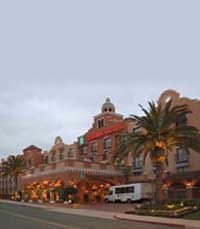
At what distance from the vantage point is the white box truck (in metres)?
55.3

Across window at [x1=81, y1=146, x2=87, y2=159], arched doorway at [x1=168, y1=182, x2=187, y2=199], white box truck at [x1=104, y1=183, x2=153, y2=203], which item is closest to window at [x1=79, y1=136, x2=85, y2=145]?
window at [x1=81, y1=146, x2=87, y2=159]

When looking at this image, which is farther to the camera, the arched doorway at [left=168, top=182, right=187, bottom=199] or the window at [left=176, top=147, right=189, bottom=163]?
the window at [left=176, top=147, right=189, bottom=163]

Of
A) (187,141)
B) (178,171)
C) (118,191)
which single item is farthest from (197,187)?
(187,141)

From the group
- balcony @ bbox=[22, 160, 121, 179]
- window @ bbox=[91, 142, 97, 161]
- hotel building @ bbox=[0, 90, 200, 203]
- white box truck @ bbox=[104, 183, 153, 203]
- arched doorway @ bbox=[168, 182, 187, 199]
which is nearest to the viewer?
white box truck @ bbox=[104, 183, 153, 203]

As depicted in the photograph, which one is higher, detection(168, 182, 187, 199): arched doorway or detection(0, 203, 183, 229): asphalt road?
detection(168, 182, 187, 199): arched doorway

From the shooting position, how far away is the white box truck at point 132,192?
55344 millimetres

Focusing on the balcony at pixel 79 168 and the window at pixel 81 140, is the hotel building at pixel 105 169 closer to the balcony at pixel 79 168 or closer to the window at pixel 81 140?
the balcony at pixel 79 168

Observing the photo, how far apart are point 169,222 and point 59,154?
69.9m

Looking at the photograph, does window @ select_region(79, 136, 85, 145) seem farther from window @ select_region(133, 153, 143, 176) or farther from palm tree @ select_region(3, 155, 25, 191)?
window @ select_region(133, 153, 143, 176)

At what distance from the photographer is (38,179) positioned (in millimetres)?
73062

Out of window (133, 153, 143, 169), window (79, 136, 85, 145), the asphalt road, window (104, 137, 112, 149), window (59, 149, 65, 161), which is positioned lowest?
the asphalt road

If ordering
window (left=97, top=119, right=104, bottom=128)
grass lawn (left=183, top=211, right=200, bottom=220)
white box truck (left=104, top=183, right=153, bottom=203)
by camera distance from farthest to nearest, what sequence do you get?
window (left=97, top=119, right=104, bottom=128) → white box truck (left=104, top=183, right=153, bottom=203) → grass lawn (left=183, top=211, right=200, bottom=220)

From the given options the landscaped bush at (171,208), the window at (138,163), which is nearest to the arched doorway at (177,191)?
the window at (138,163)

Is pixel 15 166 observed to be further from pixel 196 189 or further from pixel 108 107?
pixel 196 189
